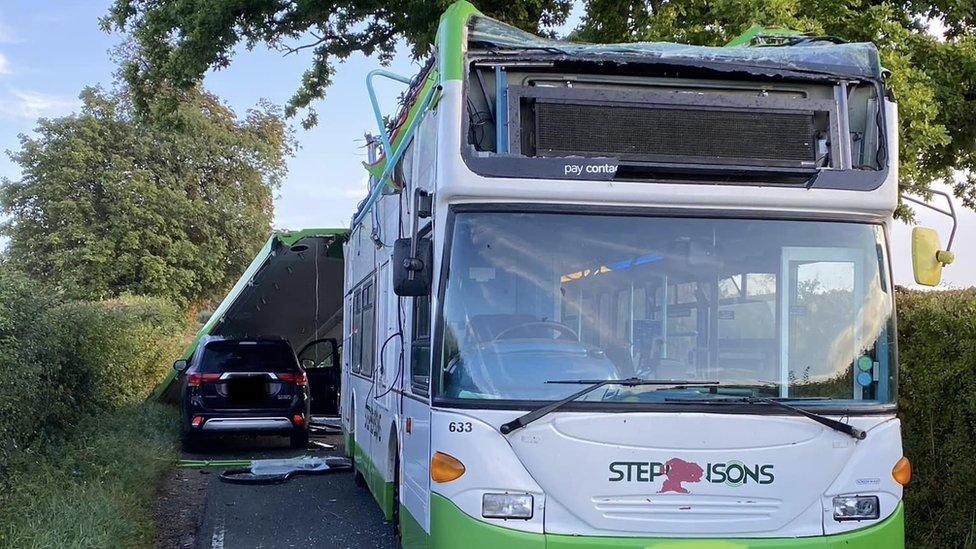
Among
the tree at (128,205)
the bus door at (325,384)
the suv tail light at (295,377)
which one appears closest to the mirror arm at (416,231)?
the suv tail light at (295,377)

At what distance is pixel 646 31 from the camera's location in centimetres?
1143

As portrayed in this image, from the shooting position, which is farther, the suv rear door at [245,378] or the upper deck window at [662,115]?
the suv rear door at [245,378]

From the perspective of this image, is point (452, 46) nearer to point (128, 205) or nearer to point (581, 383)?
point (581, 383)

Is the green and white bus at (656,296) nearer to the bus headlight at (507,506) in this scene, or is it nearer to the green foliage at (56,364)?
the bus headlight at (507,506)

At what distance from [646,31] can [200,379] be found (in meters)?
7.45

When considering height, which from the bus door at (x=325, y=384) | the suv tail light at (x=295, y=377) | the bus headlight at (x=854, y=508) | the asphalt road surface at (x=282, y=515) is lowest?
the asphalt road surface at (x=282, y=515)

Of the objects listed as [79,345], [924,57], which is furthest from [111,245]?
[924,57]

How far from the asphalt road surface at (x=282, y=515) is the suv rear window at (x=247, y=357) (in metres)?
1.89

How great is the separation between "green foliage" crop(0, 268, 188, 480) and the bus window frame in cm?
392

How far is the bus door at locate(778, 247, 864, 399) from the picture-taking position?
5023 millimetres

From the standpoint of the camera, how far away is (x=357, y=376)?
1031 cm

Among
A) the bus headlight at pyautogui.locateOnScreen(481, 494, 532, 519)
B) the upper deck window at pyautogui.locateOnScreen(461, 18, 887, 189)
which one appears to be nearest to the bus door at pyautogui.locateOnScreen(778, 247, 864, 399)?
the upper deck window at pyautogui.locateOnScreen(461, 18, 887, 189)

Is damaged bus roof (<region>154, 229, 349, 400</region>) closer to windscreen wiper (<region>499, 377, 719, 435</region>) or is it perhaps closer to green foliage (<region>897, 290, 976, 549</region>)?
green foliage (<region>897, 290, 976, 549</region>)

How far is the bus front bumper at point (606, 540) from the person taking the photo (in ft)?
15.3
